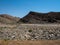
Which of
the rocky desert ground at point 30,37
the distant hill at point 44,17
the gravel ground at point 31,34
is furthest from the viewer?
the distant hill at point 44,17

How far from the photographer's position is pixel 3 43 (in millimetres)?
15875

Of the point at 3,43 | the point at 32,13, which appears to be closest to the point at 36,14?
the point at 32,13

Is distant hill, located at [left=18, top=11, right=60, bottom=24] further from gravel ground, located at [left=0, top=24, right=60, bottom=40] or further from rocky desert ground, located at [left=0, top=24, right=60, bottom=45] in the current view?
rocky desert ground, located at [left=0, top=24, right=60, bottom=45]

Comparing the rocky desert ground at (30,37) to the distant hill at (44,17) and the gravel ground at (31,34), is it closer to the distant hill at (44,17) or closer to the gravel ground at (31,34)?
the gravel ground at (31,34)

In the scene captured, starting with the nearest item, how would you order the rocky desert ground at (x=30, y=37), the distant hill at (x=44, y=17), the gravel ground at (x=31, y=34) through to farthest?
the rocky desert ground at (x=30, y=37), the gravel ground at (x=31, y=34), the distant hill at (x=44, y=17)

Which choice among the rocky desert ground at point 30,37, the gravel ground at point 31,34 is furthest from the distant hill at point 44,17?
the rocky desert ground at point 30,37

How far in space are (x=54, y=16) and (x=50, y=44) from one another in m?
89.3

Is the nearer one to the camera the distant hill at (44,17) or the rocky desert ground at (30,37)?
the rocky desert ground at (30,37)

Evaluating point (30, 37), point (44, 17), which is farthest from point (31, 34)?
point (44, 17)

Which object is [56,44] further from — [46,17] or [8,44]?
[46,17]

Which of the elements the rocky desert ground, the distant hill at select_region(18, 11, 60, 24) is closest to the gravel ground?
the rocky desert ground

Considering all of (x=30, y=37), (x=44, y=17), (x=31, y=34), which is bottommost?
(x=30, y=37)

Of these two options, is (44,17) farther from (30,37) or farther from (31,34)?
(30,37)

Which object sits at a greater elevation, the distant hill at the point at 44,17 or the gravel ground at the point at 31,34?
the distant hill at the point at 44,17
